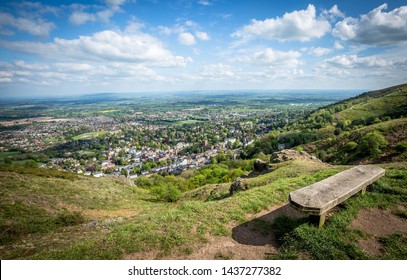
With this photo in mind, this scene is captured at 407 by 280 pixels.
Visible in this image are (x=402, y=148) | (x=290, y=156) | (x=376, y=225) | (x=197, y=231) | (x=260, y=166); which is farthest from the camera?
(x=290, y=156)

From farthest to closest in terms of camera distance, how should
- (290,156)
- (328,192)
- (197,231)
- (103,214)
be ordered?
(290,156)
(103,214)
(197,231)
(328,192)

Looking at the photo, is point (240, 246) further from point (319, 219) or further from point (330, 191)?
point (330, 191)

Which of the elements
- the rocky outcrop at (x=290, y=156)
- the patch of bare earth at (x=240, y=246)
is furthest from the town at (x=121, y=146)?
the patch of bare earth at (x=240, y=246)

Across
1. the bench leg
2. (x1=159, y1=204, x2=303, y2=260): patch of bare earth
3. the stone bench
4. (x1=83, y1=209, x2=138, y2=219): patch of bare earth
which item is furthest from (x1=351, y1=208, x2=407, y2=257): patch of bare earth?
(x1=83, y1=209, x2=138, y2=219): patch of bare earth

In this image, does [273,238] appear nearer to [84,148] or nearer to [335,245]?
[335,245]

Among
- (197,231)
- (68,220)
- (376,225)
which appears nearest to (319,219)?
(376,225)

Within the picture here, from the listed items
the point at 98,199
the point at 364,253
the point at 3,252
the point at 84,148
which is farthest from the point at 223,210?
the point at 84,148
